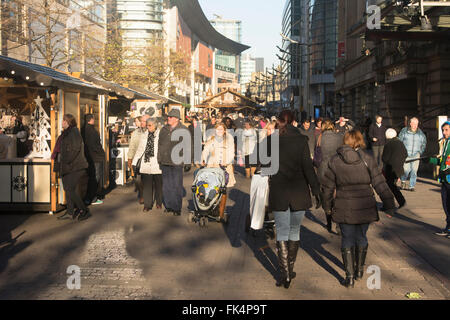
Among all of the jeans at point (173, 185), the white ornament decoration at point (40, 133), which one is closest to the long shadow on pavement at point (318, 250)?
the jeans at point (173, 185)

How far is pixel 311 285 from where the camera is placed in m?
5.73

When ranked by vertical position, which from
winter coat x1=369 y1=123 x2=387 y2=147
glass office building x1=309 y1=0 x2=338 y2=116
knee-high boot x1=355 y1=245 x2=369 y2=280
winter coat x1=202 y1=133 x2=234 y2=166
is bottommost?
knee-high boot x1=355 y1=245 x2=369 y2=280

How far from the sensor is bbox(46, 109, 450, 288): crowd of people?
573 cm

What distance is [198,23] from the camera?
96.1 m

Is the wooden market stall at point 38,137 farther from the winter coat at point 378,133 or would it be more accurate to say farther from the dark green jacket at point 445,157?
the winter coat at point 378,133

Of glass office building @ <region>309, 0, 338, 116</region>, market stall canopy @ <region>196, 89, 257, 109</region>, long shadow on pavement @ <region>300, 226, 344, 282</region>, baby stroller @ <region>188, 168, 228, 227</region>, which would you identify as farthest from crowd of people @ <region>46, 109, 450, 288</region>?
glass office building @ <region>309, 0, 338, 116</region>

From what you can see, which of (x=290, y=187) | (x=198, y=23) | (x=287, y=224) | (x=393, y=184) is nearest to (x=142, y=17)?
(x=198, y=23)

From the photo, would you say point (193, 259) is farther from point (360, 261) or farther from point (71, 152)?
point (71, 152)

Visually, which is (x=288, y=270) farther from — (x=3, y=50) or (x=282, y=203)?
(x=3, y=50)

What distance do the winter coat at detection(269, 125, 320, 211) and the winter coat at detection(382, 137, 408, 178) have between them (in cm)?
531

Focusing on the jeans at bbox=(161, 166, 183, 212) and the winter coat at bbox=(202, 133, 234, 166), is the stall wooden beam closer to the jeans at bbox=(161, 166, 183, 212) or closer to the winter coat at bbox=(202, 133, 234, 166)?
the jeans at bbox=(161, 166, 183, 212)

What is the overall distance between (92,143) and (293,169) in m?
6.41

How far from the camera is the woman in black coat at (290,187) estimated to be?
18.8ft
